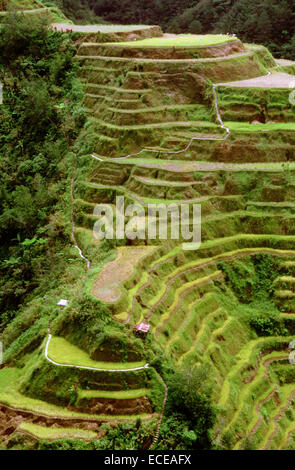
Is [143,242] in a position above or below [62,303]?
above

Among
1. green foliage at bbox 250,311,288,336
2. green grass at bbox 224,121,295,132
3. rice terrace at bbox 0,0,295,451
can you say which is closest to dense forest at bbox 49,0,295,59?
rice terrace at bbox 0,0,295,451

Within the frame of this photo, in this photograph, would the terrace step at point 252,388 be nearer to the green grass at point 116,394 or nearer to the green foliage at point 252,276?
the green foliage at point 252,276

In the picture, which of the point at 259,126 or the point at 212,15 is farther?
the point at 212,15

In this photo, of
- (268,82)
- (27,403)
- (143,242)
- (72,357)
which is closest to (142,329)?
(72,357)

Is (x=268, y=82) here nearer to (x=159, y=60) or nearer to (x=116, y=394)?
(x=159, y=60)

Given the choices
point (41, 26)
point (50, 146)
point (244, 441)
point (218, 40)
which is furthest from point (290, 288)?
point (41, 26)

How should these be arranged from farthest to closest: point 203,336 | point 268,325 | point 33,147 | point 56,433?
point 33,147
point 268,325
point 203,336
point 56,433

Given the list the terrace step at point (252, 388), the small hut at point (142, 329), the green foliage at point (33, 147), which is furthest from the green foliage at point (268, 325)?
the green foliage at point (33, 147)

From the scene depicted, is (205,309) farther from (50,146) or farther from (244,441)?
(50,146)
